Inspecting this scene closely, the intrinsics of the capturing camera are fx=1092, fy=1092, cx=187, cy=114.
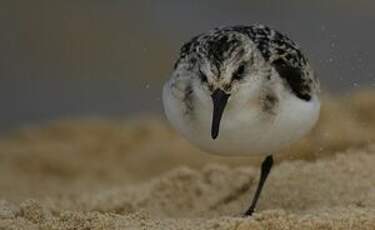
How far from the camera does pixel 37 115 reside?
1133cm

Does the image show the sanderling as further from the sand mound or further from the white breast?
the sand mound

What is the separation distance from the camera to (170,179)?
25.9 ft

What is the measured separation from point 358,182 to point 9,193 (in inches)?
121

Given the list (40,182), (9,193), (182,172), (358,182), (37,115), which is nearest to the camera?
(358,182)

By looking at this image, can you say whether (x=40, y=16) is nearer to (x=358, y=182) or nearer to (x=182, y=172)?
(x=182, y=172)

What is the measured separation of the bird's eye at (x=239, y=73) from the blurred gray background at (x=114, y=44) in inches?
190

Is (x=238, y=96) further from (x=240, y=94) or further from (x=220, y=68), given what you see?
(x=220, y=68)

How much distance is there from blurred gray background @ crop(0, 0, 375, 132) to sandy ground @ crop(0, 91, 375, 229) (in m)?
0.32

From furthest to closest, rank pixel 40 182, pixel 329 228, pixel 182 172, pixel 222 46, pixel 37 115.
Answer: pixel 37 115
pixel 40 182
pixel 182 172
pixel 222 46
pixel 329 228

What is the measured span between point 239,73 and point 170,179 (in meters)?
2.07

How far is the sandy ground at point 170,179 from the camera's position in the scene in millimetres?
5906

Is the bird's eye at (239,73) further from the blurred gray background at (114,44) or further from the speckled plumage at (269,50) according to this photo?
the blurred gray background at (114,44)

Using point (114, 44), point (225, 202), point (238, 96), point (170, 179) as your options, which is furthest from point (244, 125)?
point (114, 44)

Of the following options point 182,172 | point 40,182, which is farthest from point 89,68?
point 182,172
